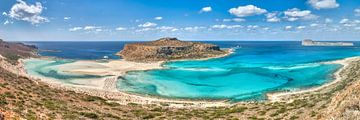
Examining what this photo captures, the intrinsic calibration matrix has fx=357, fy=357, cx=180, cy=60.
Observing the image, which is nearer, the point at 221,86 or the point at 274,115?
the point at 274,115

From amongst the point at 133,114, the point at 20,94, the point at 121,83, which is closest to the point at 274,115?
the point at 133,114

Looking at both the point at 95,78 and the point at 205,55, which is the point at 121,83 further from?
the point at 205,55

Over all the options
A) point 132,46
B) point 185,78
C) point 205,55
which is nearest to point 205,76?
point 185,78

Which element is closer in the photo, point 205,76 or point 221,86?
point 221,86

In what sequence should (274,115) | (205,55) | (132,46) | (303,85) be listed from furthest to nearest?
(132,46), (205,55), (303,85), (274,115)

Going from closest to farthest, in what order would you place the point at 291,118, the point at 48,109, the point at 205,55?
the point at 291,118 < the point at 48,109 < the point at 205,55

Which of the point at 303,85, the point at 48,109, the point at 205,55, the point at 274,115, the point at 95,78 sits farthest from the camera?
the point at 205,55

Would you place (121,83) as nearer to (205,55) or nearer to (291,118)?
(291,118)

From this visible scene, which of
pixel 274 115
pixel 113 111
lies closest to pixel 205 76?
pixel 113 111

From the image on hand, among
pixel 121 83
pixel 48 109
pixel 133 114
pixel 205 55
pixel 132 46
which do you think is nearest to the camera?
pixel 48 109
